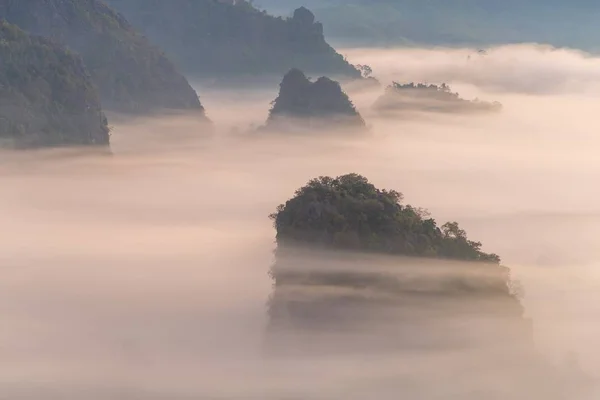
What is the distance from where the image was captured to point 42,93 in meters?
61.5

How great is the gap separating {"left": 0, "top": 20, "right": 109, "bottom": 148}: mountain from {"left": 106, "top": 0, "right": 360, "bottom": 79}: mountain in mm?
47323

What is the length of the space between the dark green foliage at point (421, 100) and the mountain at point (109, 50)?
35.2m

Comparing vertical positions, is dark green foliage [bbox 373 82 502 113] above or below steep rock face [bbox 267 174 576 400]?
above

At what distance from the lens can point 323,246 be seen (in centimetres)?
3319

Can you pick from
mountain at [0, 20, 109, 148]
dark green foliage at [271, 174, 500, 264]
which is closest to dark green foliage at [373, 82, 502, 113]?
mountain at [0, 20, 109, 148]

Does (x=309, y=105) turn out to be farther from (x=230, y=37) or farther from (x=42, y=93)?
(x=42, y=93)

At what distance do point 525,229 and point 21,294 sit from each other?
50.2 meters

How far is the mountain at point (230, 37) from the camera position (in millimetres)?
110438

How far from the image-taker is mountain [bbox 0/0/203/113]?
259ft

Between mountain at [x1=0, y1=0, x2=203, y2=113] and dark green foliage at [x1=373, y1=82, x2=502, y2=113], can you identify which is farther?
dark green foliage at [x1=373, y1=82, x2=502, y2=113]

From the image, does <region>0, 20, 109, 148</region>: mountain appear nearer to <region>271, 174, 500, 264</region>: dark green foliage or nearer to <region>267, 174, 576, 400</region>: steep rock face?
<region>267, 174, 576, 400</region>: steep rock face

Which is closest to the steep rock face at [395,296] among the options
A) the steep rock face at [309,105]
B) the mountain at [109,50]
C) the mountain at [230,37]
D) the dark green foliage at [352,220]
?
the dark green foliage at [352,220]

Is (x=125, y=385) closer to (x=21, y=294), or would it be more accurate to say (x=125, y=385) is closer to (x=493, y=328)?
(x=493, y=328)

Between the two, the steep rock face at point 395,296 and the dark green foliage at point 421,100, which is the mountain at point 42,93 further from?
the dark green foliage at point 421,100
